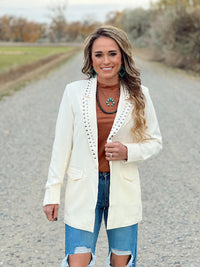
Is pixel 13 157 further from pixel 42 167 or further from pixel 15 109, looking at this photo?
pixel 15 109

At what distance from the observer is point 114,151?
204 centimetres

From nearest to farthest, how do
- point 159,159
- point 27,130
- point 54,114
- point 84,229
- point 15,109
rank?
point 84,229 < point 159,159 < point 27,130 < point 54,114 < point 15,109

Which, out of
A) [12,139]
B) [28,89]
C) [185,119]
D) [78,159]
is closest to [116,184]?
[78,159]

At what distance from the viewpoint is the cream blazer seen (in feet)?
6.87

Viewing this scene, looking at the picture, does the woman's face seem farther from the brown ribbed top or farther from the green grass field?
the green grass field

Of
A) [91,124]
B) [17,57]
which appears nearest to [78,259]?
[91,124]

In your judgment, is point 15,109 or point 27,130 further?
point 15,109

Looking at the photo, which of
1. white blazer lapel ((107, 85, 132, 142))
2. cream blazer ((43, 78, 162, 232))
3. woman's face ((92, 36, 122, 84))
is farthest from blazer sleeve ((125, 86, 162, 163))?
woman's face ((92, 36, 122, 84))

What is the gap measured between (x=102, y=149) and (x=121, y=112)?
0.22 meters

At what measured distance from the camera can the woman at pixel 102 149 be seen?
209 cm

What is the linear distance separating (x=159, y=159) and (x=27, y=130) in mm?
3428

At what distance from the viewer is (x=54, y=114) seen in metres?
10.5

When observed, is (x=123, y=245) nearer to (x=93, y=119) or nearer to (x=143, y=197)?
(x=93, y=119)

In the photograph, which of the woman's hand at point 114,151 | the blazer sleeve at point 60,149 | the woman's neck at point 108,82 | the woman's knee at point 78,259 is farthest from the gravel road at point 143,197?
the woman's neck at point 108,82
